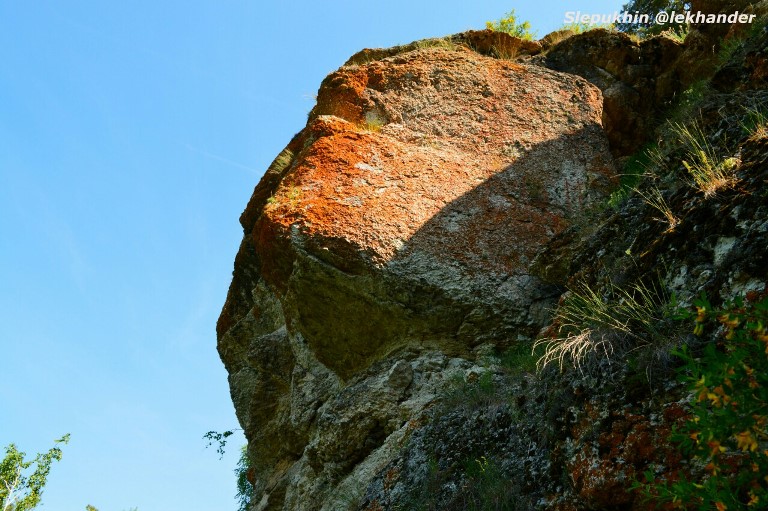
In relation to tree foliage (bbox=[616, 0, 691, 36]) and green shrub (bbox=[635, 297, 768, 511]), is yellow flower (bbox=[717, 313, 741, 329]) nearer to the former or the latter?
green shrub (bbox=[635, 297, 768, 511])

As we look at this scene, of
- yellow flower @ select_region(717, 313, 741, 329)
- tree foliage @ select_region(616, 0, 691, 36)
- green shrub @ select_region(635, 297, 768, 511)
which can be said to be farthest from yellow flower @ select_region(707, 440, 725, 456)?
tree foliage @ select_region(616, 0, 691, 36)

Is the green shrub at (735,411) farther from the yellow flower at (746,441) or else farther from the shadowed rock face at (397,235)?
the shadowed rock face at (397,235)

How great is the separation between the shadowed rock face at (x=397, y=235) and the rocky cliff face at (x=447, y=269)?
27mm

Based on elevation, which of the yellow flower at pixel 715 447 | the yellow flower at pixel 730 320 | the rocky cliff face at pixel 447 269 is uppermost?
the rocky cliff face at pixel 447 269

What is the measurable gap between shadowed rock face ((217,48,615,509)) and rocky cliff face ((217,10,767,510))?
3 cm

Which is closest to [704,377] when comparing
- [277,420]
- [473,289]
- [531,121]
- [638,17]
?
[473,289]

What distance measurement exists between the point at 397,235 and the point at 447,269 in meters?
0.73

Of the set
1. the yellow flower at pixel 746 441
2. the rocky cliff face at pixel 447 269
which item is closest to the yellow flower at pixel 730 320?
the yellow flower at pixel 746 441

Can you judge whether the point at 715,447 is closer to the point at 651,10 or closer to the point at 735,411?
the point at 735,411

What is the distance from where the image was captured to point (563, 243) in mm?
7473

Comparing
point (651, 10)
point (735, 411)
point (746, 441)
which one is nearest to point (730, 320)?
point (735, 411)

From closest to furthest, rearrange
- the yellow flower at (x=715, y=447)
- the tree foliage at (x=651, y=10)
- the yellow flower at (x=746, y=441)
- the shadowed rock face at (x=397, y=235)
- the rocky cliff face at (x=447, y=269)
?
the yellow flower at (x=746, y=441) < the yellow flower at (x=715, y=447) < the rocky cliff face at (x=447, y=269) < the shadowed rock face at (x=397, y=235) < the tree foliage at (x=651, y=10)

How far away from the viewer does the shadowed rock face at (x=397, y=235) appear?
26.4 ft

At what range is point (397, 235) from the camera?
838 centimetres
